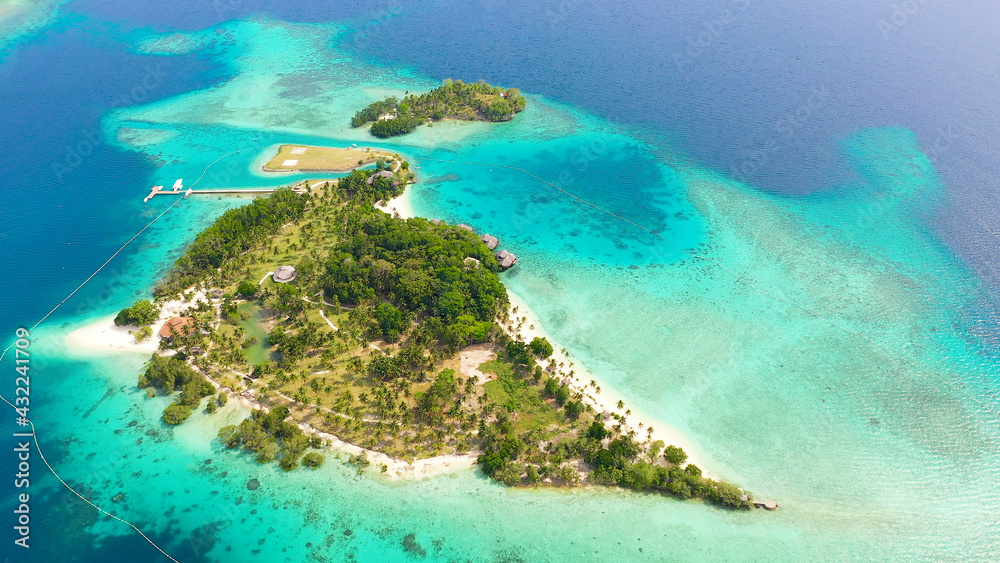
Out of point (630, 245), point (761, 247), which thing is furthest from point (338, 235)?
point (761, 247)

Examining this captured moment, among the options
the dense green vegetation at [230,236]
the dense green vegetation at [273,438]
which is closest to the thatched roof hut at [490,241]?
the dense green vegetation at [230,236]

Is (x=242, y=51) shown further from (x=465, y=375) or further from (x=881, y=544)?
(x=881, y=544)

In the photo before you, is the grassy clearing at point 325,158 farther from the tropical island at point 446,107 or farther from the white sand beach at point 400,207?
the white sand beach at point 400,207

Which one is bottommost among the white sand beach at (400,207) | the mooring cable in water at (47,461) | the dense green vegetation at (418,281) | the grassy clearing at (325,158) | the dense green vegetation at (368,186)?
the mooring cable in water at (47,461)

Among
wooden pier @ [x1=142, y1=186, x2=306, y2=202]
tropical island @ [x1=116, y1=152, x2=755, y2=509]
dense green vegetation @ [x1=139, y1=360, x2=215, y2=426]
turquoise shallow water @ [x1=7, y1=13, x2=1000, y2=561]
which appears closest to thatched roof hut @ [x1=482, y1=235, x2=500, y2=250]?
tropical island @ [x1=116, y1=152, x2=755, y2=509]

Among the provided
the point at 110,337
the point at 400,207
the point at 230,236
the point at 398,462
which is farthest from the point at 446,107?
the point at 398,462
